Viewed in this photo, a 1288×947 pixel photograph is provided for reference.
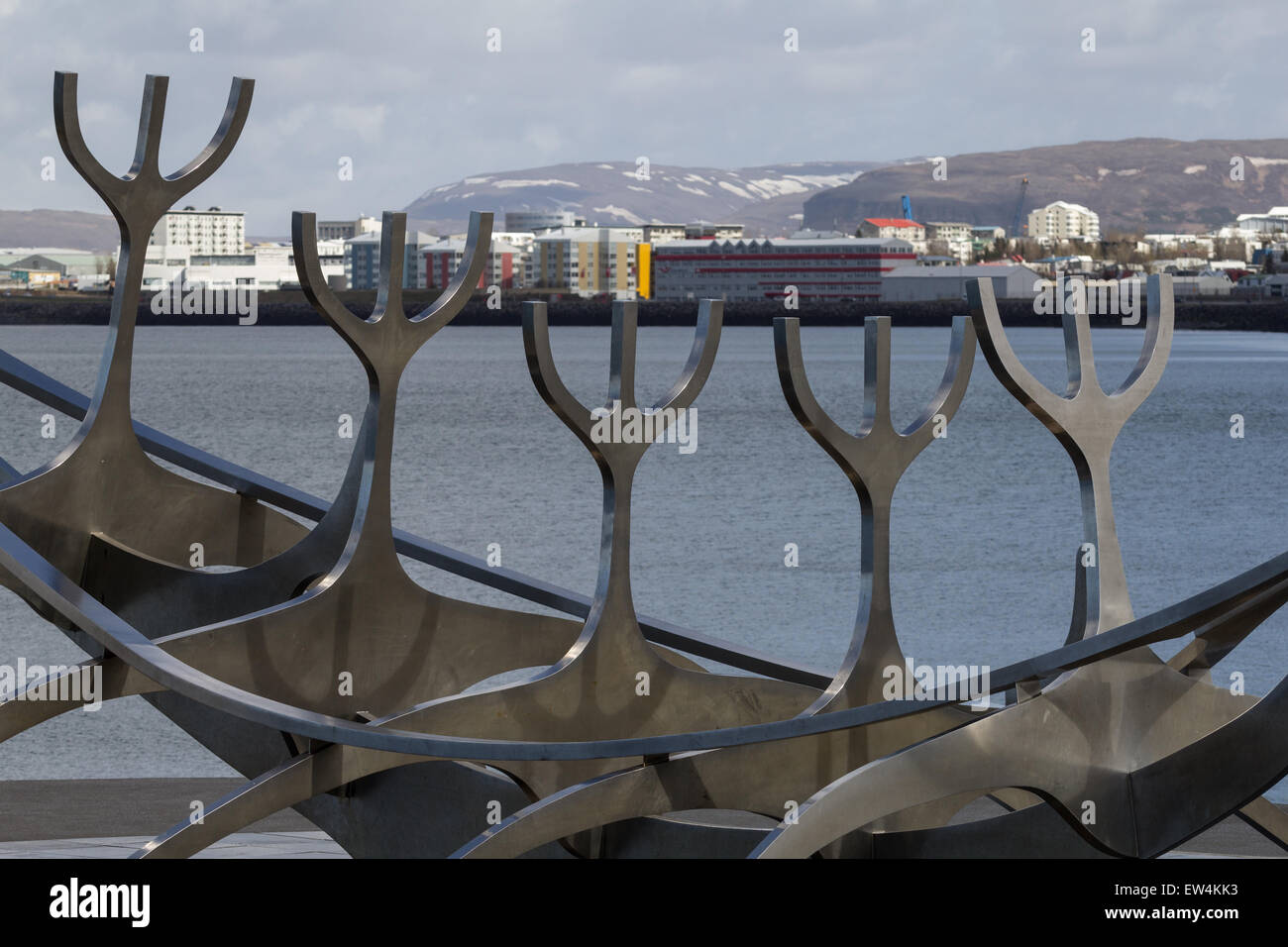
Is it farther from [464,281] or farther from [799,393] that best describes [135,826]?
[799,393]

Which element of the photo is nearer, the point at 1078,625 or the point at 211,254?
the point at 1078,625

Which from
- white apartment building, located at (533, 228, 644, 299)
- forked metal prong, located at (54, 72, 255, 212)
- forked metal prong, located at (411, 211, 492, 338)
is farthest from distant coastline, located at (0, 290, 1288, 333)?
forked metal prong, located at (411, 211, 492, 338)

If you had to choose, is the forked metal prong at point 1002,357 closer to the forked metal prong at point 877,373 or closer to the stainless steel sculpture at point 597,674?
the stainless steel sculpture at point 597,674

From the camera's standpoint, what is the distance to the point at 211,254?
509 feet

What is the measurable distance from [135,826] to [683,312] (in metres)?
135

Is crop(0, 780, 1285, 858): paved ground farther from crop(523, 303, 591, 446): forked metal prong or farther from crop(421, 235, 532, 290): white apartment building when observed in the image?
crop(421, 235, 532, 290): white apartment building

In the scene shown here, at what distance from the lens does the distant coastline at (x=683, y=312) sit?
429 feet

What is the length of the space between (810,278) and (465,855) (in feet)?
482

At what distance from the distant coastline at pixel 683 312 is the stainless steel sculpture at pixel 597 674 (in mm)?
113951

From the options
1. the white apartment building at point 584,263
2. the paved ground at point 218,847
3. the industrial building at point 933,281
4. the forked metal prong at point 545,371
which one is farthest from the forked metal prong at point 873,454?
the white apartment building at point 584,263

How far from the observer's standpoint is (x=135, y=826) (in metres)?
10.1
